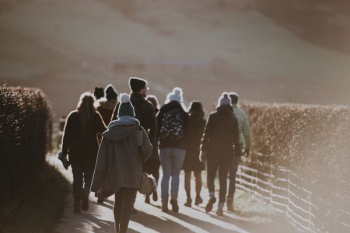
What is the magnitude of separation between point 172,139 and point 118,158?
4.19m

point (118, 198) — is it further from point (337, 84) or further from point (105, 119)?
point (337, 84)

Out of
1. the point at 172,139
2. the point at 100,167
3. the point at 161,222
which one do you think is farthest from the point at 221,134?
the point at 100,167

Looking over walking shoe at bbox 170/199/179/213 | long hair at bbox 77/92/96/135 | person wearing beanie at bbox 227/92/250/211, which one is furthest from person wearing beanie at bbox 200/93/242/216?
long hair at bbox 77/92/96/135

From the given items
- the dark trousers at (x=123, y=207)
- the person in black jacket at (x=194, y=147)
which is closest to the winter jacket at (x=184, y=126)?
the person in black jacket at (x=194, y=147)

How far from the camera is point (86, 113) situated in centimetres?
1300

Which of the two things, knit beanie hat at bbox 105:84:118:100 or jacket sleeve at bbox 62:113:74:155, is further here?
knit beanie hat at bbox 105:84:118:100

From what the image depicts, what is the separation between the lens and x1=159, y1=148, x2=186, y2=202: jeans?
13.9 metres

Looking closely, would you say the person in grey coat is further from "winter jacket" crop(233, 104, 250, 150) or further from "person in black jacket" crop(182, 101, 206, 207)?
"winter jacket" crop(233, 104, 250, 150)

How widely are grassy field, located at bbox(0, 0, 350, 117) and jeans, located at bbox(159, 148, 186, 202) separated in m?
37.2

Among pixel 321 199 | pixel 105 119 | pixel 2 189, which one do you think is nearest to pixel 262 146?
pixel 105 119

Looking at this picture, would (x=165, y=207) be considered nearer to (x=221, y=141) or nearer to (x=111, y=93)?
(x=221, y=141)

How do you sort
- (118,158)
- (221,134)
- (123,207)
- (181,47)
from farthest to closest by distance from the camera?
1. (181,47)
2. (221,134)
3. (123,207)
4. (118,158)

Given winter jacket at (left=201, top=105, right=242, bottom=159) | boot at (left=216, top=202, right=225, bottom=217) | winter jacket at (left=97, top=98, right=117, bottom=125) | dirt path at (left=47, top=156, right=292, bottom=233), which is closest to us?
dirt path at (left=47, top=156, right=292, bottom=233)

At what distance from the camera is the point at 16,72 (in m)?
57.1
